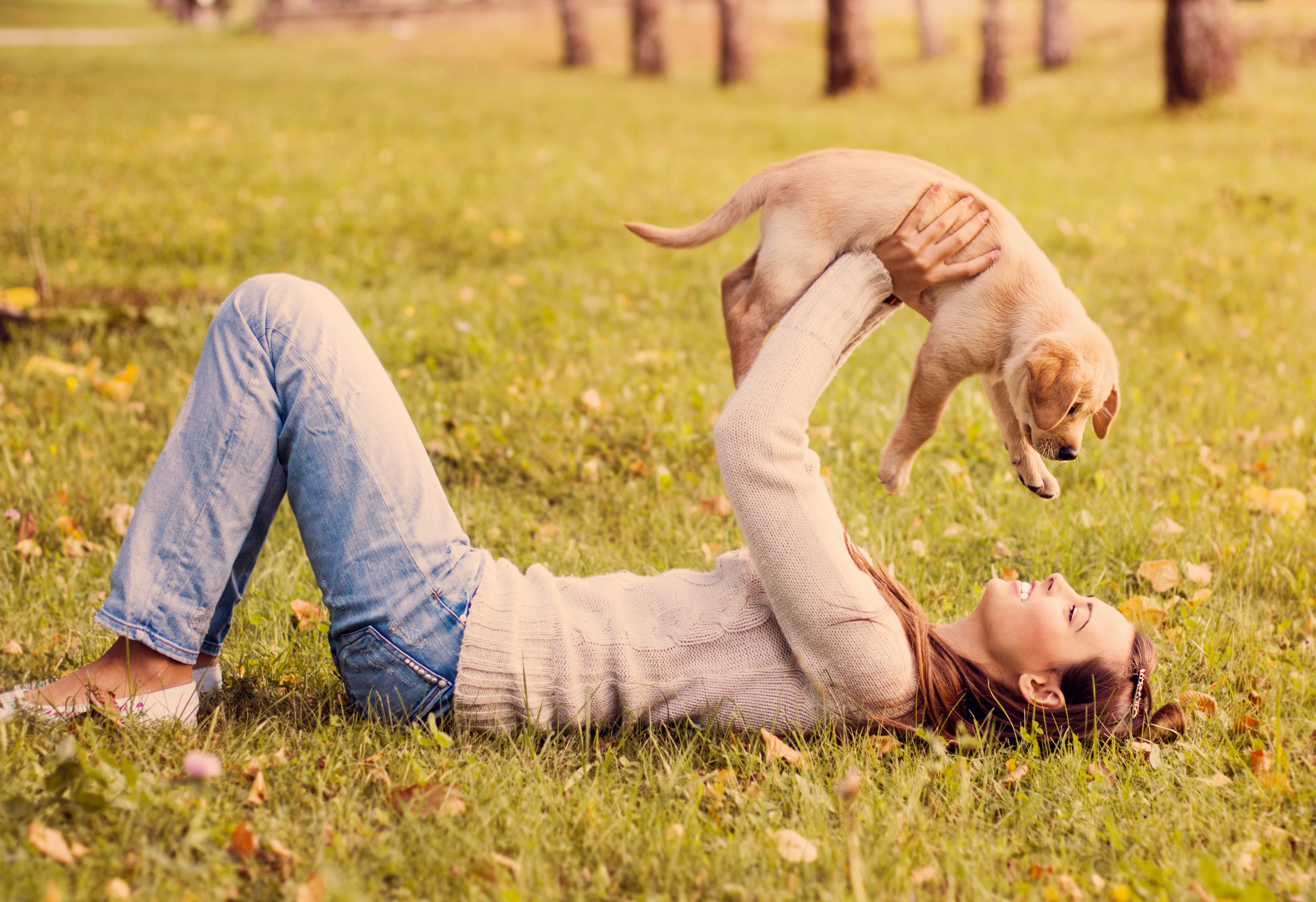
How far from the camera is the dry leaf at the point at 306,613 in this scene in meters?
2.98

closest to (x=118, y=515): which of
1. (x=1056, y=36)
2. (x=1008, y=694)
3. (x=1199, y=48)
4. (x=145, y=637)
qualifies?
(x=145, y=637)

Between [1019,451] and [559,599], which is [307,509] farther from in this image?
[1019,451]

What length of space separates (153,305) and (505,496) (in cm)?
267

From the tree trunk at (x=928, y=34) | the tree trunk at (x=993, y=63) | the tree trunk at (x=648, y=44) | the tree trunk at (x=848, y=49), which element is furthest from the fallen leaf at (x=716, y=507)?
the tree trunk at (x=928, y=34)

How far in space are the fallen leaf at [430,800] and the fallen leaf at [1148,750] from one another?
1680mm

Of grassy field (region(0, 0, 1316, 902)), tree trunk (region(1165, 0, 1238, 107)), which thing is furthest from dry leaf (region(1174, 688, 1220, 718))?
tree trunk (region(1165, 0, 1238, 107))

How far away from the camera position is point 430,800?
2162mm

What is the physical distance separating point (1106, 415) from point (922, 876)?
155cm

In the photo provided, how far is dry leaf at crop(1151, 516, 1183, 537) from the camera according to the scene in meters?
3.44

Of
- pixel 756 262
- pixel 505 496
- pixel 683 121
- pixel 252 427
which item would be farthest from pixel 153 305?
pixel 683 121

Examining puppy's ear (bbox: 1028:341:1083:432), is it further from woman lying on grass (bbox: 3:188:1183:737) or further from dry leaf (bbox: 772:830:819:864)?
dry leaf (bbox: 772:830:819:864)

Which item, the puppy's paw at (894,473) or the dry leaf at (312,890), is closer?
the dry leaf at (312,890)

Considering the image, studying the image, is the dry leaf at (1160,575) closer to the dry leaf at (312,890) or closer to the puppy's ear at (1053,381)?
the puppy's ear at (1053,381)

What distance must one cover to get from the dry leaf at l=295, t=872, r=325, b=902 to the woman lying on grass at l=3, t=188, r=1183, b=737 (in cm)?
59
